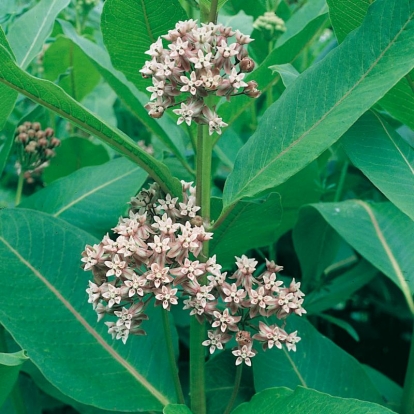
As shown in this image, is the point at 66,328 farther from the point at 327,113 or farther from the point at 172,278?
the point at 327,113

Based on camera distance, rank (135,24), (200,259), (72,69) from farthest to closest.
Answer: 1. (72,69)
2. (135,24)
3. (200,259)

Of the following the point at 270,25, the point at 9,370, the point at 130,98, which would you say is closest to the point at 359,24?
the point at 130,98

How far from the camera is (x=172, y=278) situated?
4.24 ft

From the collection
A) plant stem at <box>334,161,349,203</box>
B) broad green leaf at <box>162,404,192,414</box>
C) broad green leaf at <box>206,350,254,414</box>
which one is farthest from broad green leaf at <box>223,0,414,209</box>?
plant stem at <box>334,161,349,203</box>

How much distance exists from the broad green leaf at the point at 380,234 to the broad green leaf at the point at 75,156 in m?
0.91

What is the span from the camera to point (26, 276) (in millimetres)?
1589

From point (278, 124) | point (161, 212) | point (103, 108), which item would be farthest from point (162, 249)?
point (103, 108)

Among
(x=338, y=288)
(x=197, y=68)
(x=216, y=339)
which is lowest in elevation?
(x=338, y=288)

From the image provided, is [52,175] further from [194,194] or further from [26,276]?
[194,194]

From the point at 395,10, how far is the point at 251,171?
17.5 inches

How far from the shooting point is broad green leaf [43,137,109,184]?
90.7 inches

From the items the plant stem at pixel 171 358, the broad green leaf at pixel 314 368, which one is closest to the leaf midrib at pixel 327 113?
the plant stem at pixel 171 358

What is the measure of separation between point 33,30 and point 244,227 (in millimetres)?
981

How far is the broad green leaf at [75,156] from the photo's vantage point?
2.30 m
